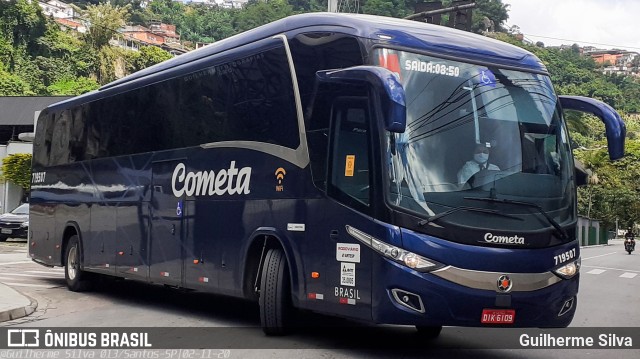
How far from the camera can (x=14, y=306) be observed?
1311 cm

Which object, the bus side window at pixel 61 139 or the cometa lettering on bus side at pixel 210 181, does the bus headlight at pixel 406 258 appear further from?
the bus side window at pixel 61 139

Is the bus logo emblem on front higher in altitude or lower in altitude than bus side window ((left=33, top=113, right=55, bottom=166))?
lower

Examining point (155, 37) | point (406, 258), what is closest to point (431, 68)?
point (406, 258)

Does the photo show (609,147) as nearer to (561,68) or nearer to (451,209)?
(451,209)

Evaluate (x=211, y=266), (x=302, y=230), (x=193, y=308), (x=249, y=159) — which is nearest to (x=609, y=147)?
(x=302, y=230)

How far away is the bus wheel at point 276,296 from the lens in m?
10.3

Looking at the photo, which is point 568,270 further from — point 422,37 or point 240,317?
point 240,317

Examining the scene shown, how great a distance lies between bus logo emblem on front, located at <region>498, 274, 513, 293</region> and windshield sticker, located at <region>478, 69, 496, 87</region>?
2102 millimetres

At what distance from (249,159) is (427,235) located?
3475 millimetres

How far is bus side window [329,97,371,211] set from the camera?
29.9 ft

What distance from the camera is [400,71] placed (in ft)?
30.0

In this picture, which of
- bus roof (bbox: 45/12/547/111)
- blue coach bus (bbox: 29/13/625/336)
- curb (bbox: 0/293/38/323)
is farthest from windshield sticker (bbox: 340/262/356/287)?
curb (bbox: 0/293/38/323)

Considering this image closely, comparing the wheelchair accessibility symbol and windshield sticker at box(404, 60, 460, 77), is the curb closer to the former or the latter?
the wheelchair accessibility symbol

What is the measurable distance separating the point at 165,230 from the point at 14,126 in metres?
41.9
